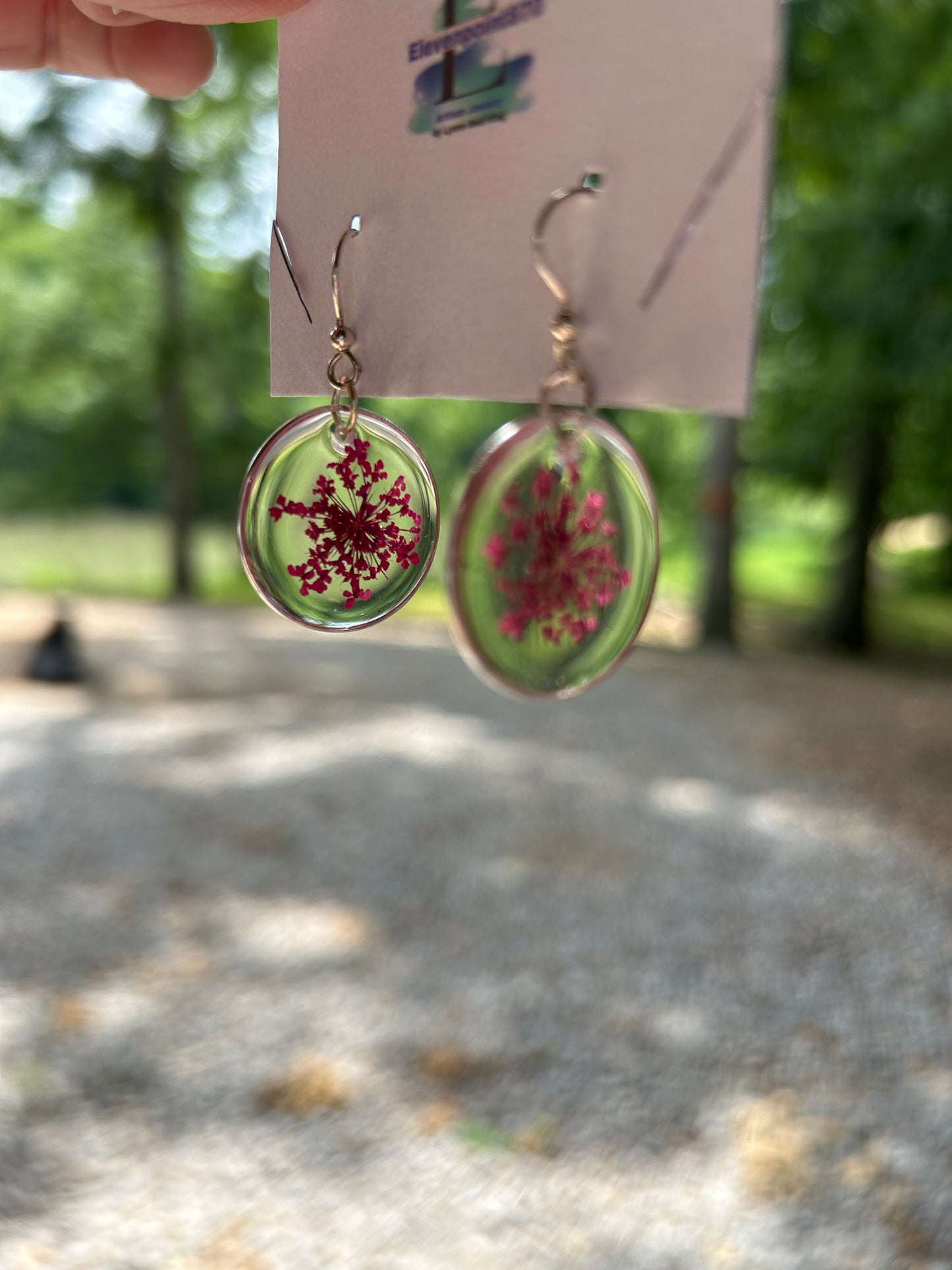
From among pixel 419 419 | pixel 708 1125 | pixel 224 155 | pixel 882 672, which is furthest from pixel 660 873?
pixel 419 419

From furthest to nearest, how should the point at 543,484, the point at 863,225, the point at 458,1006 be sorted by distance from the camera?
1. the point at 863,225
2. the point at 458,1006
3. the point at 543,484

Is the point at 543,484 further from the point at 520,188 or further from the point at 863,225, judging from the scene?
the point at 863,225

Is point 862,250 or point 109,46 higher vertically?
point 862,250

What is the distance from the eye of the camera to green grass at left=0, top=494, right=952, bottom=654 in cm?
1002

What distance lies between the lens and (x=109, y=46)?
89cm

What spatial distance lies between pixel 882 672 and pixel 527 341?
6.74 meters

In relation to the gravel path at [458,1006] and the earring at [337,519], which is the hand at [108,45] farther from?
the gravel path at [458,1006]

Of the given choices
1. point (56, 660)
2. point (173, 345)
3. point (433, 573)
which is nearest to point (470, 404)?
point (433, 573)

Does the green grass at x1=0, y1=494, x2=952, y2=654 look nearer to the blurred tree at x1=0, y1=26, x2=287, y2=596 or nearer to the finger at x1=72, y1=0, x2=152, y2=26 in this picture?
the blurred tree at x1=0, y1=26, x2=287, y2=596

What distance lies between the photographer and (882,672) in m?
6.96

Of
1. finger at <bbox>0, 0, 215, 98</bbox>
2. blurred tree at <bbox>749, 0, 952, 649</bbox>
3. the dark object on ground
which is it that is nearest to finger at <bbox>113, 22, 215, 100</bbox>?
finger at <bbox>0, 0, 215, 98</bbox>

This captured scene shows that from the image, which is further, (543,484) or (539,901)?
(539,901)

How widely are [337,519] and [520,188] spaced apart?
0.25m

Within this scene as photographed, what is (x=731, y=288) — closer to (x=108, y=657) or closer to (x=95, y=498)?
(x=108, y=657)
